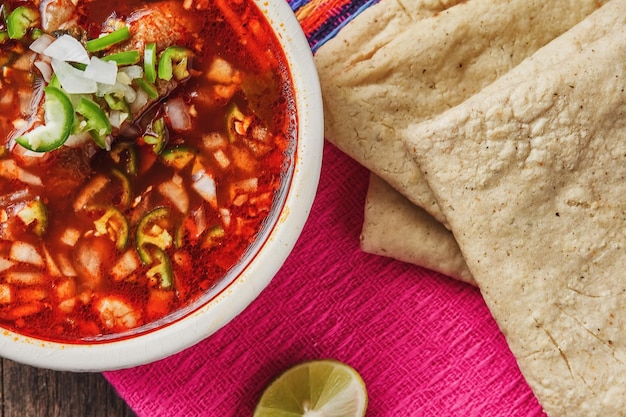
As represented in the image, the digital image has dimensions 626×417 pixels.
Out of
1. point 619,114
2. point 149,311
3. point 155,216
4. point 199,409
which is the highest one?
point 155,216

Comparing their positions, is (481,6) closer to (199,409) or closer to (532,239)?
(532,239)

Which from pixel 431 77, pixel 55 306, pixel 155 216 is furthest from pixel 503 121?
pixel 55 306

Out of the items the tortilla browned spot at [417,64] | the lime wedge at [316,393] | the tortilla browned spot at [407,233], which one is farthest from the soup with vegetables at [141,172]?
the lime wedge at [316,393]

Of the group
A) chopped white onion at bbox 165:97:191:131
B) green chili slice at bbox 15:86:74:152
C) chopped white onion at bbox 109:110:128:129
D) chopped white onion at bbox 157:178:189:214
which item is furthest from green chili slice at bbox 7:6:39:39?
chopped white onion at bbox 157:178:189:214

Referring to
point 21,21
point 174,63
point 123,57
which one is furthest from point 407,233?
point 21,21

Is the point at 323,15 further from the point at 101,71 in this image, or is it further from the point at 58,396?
the point at 58,396

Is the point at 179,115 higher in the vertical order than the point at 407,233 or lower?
higher
